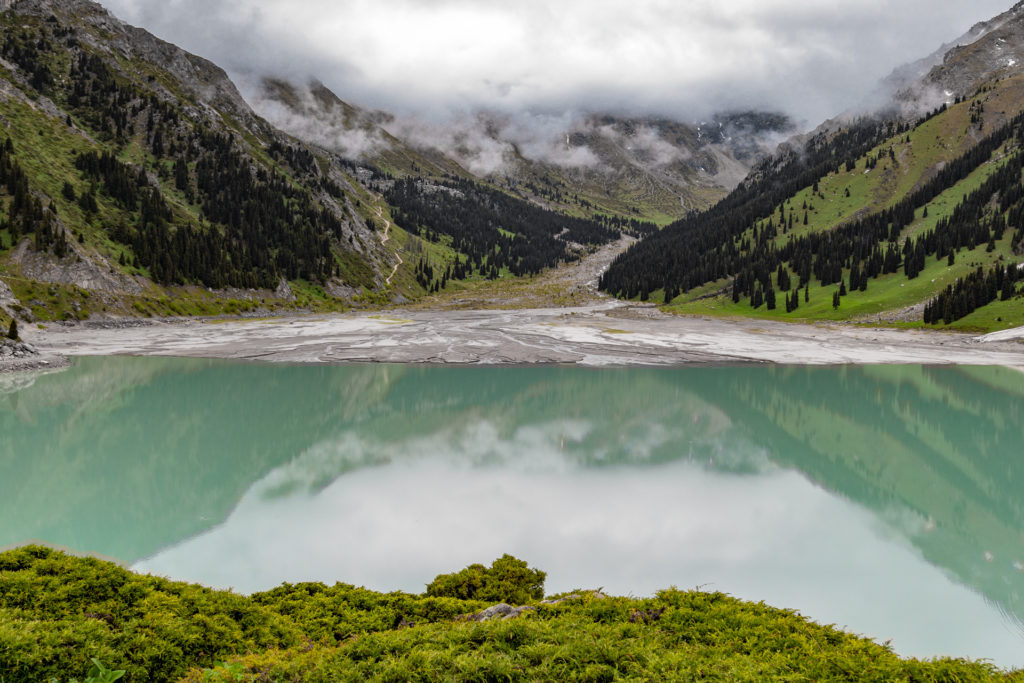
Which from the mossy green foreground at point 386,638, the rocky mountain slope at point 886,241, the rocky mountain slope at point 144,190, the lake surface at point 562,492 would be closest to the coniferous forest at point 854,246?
the rocky mountain slope at point 886,241

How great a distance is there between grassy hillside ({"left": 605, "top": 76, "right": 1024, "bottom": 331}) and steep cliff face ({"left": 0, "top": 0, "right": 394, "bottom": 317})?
87.2 m

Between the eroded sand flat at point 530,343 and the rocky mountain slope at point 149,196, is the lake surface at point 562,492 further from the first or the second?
the rocky mountain slope at point 149,196

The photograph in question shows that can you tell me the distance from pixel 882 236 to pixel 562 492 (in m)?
129

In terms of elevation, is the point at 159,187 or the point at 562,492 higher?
the point at 159,187

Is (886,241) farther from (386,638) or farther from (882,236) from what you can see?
(386,638)

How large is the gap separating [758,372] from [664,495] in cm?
3088

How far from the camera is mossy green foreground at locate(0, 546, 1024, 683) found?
553cm

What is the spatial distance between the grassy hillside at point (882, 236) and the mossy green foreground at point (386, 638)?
80.7m

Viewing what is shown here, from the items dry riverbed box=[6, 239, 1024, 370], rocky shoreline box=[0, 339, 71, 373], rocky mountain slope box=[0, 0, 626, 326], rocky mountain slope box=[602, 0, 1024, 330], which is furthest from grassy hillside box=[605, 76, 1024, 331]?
rocky shoreline box=[0, 339, 71, 373]

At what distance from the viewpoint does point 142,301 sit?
7094 centimetres

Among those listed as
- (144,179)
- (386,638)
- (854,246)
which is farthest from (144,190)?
(854,246)

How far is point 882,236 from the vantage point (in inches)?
4459

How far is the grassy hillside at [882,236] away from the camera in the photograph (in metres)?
84.2

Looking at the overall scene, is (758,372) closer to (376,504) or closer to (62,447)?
(376,504)
